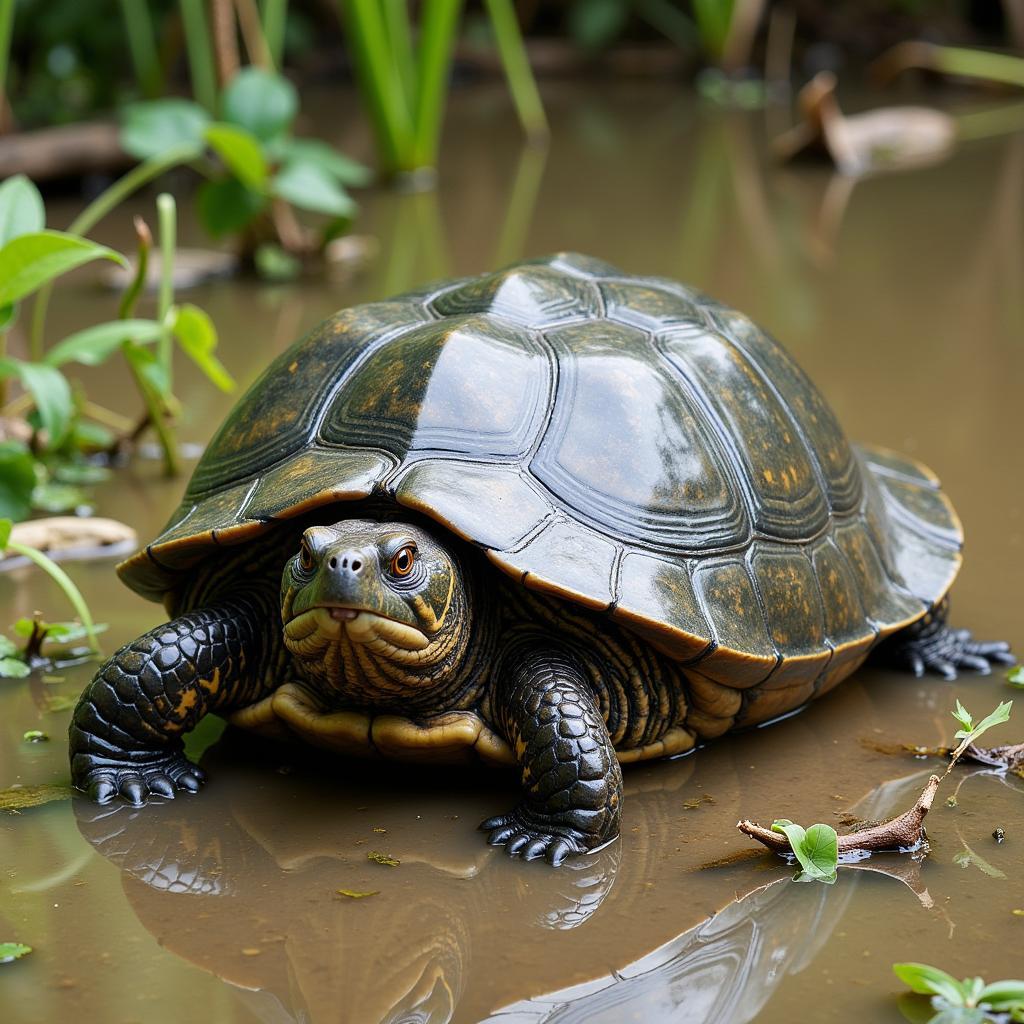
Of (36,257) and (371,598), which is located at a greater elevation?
(36,257)

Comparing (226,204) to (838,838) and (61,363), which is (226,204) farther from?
(838,838)

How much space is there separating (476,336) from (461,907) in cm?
120

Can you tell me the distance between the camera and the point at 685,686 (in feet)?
9.48

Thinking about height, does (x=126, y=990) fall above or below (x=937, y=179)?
above

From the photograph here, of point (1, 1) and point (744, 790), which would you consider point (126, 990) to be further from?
point (1, 1)

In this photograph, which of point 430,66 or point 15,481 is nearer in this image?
point 15,481

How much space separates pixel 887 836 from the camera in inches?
98.6

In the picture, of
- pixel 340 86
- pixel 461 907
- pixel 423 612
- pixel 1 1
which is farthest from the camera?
pixel 340 86

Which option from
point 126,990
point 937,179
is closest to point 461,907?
point 126,990

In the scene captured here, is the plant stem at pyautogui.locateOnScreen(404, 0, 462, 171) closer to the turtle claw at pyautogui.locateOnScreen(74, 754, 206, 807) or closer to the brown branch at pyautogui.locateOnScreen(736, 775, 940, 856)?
the turtle claw at pyautogui.locateOnScreen(74, 754, 206, 807)

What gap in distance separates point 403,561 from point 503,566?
0.65ft

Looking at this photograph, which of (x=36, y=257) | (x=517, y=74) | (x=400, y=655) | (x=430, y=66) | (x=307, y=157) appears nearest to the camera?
(x=400, y=655)

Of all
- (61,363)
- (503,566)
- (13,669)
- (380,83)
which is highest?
(503,566)

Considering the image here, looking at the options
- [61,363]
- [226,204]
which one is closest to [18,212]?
[61,363]
